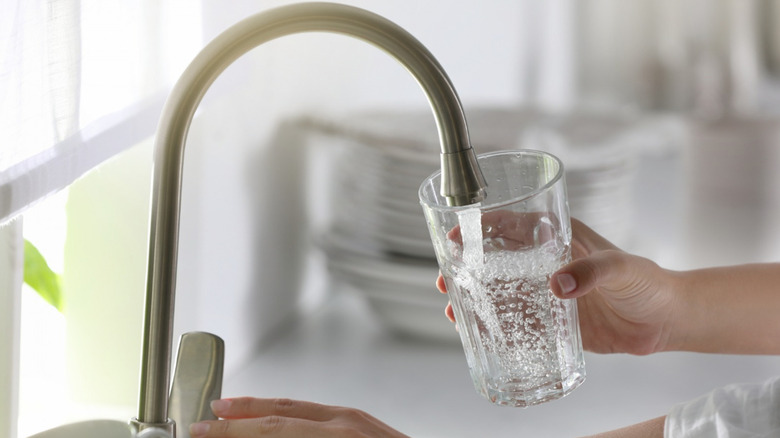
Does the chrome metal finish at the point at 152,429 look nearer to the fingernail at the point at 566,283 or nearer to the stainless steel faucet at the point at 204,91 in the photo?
the stainless steel faucet at the point at 204,91

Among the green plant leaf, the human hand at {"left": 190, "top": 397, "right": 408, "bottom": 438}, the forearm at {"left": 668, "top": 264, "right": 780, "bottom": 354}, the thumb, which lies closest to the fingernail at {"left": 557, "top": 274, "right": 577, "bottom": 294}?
the thumb

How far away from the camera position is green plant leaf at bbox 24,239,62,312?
0.77 m

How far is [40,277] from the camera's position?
0.78 m

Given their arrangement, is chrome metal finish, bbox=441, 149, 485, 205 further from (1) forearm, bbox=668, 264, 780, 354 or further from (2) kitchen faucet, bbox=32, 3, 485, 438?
(1) forearm, bbox=668, 264, 780, 354

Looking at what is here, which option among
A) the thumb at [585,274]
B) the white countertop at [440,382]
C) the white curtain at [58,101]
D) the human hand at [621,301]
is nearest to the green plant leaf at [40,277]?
the white curtain at [58,101]

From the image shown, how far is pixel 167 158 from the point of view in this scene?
484 mm

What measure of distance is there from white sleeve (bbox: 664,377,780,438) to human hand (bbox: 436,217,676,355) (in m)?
0.09

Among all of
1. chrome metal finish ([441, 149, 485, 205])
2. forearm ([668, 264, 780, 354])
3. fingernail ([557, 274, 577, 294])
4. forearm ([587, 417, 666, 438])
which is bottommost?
forearm ([587, 417, 666, 438])

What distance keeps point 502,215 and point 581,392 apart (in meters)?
0.55

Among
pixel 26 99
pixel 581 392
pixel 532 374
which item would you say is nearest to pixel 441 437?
pixel 581 392

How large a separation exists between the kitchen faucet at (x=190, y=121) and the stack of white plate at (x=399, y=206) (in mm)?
529

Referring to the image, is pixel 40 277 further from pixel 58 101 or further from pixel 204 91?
pixel 204 91

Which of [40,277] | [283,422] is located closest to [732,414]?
[283,422]

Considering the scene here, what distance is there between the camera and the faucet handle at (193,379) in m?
0.62
